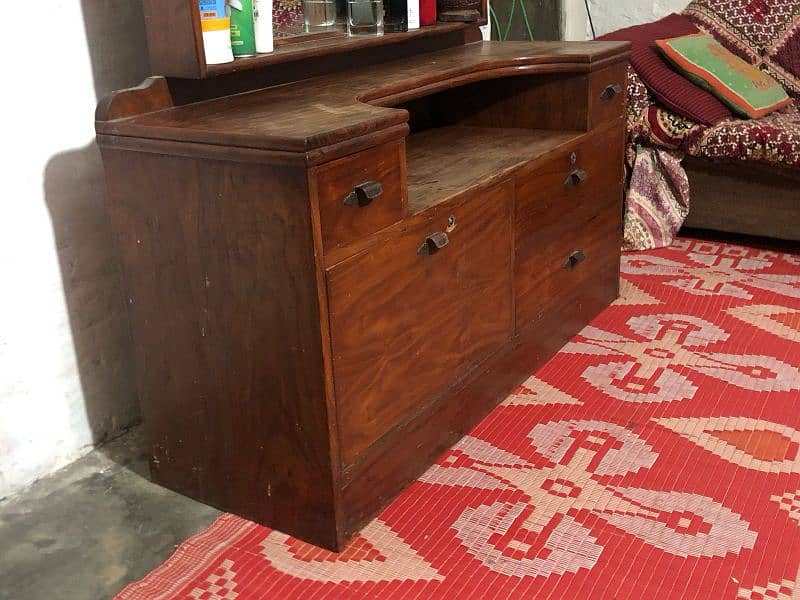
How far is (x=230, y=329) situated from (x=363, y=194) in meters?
0.32

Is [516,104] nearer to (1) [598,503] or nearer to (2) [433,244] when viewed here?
(2) [433,244]

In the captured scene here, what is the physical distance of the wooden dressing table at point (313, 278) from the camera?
1363mm

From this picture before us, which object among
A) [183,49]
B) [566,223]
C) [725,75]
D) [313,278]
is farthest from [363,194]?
[725,75]

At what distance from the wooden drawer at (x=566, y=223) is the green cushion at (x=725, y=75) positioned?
0.65 metres

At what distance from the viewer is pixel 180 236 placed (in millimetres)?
1467

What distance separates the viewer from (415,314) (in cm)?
160

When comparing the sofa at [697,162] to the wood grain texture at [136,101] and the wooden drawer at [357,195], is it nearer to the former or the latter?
the wooden drawer at [357,195]

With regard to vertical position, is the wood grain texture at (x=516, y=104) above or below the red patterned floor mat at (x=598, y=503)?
above

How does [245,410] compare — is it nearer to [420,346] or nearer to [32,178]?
[420,346]

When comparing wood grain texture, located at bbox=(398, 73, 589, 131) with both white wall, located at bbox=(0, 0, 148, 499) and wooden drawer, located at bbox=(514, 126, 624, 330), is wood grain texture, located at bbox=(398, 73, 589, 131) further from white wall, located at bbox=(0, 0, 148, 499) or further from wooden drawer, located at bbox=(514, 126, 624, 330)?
white wall, located at bbox=(0, 0, 148, 499)

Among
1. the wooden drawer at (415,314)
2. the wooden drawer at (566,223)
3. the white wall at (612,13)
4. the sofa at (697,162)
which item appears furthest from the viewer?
the white wall at (612,13)

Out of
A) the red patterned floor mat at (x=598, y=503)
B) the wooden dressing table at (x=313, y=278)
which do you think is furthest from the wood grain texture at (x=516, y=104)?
the red patterned floor mat at (x=598, y=503)

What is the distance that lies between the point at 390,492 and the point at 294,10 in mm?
1024

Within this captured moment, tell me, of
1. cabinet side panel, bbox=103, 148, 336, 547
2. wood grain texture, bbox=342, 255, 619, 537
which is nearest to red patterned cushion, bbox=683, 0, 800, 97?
wood grain texture, bbox=342, 255, 619, 537
